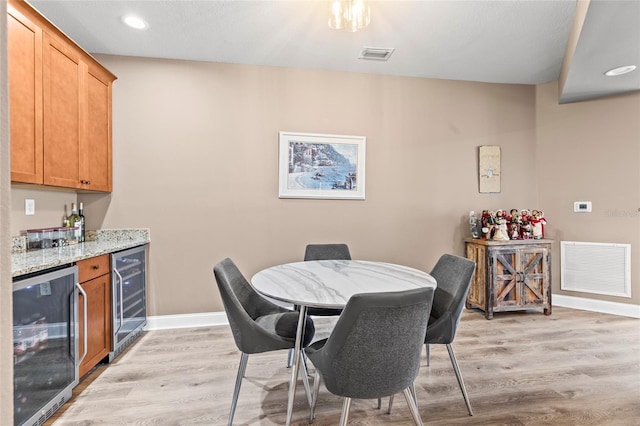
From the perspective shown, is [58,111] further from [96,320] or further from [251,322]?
[251,322]

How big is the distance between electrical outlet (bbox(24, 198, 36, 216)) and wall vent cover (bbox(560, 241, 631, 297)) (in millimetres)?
5224

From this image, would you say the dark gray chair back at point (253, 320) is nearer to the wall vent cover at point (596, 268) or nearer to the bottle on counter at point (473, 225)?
the bottle on counter at point (473, 225)

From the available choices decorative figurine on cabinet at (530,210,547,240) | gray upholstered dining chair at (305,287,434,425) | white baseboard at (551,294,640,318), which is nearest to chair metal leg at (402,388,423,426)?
gray upholstered dining chair at (305,287,434,425)

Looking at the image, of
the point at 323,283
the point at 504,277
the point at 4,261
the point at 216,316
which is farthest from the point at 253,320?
the point at 504,277

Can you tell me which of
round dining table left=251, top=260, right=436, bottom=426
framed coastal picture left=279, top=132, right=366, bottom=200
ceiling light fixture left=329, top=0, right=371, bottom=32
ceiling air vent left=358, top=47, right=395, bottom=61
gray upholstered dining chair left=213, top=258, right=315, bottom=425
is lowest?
gray upholstered dining chair left=213, top=258, right=315, bottom=425

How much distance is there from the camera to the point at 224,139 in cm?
338

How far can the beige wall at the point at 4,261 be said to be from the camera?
1.59ft

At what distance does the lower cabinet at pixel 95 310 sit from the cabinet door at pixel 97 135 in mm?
793

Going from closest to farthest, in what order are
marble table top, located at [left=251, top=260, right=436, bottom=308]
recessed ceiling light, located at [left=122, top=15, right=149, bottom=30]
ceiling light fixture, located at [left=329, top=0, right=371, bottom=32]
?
marble table top, located at [left=251, top=260, right=436, bottom=308]
ceiling light fixture, located at [left=329, top=0, right=371, bottom=32]
recessed ceiling light, located at [left=122, top=15, right=149, bottom=30]

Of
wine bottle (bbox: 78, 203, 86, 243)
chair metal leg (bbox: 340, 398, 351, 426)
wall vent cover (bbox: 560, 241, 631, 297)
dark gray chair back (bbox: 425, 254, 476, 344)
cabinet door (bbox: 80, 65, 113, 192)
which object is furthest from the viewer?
wall vent cover (bbox: 560, 241, 631, 297)

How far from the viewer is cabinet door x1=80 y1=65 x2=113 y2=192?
2.73 meters

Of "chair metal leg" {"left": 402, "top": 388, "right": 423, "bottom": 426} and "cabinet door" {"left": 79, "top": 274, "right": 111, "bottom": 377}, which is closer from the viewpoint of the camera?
"chair metal leg" {"left": 402, "top": 388, "right": 423, "bottom": 426}

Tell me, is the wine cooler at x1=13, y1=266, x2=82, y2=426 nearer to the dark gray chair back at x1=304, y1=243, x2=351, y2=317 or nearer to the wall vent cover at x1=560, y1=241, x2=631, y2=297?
the dark gray chair back at x1=304, y1=243, x2=351, y2=317

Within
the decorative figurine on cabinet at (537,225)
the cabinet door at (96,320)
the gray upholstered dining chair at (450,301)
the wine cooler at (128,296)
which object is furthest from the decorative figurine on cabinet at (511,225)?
the cabinet door at (96,320)
